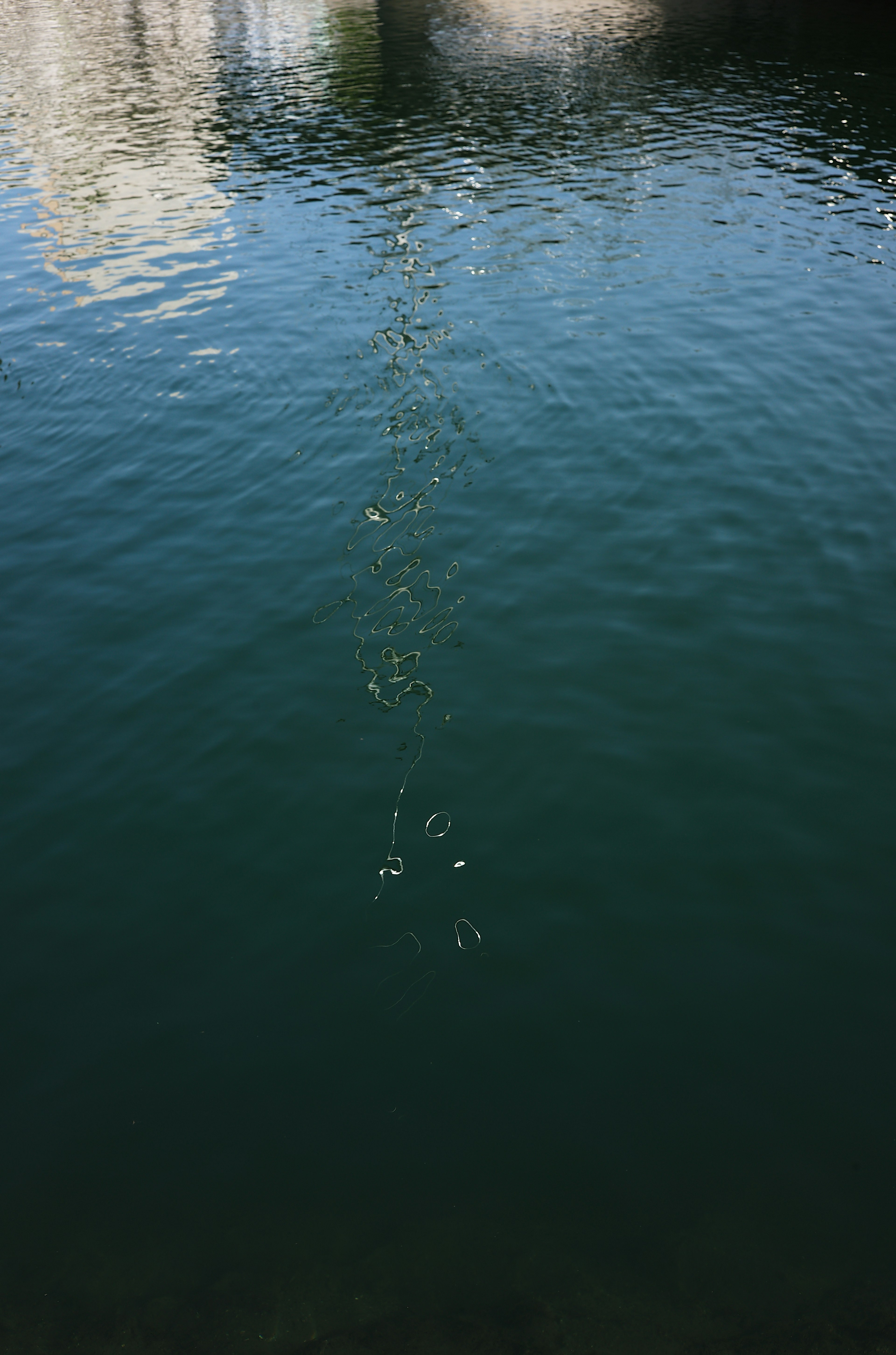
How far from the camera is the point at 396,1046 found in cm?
1101

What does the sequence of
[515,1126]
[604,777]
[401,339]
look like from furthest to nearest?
1. [401,339]
2. [604,777]
3. [515,1126]

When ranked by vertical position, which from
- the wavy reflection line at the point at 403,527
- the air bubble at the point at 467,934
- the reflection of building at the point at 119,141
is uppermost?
the reflection of building at the point at 119,141

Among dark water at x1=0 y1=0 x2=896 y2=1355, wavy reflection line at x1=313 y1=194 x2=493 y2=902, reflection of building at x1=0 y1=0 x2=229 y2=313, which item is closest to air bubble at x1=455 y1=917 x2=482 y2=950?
dark water at x1=0 y1=0 x2=896 y2=1355

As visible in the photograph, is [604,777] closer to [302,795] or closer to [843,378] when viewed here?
[302,795]

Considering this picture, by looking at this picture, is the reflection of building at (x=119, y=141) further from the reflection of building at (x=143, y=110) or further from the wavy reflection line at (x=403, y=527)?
the wavy reflection line at (x=403, y=527)

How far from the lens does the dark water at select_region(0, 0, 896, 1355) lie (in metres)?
9.27

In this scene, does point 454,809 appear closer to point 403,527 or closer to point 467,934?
point 467,934

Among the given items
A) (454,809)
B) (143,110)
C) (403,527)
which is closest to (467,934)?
(454,809)

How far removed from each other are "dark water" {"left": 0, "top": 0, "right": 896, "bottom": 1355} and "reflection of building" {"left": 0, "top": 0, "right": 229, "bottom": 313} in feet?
16.3

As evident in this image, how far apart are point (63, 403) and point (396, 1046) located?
22.5m

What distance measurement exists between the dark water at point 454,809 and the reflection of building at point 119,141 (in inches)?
195

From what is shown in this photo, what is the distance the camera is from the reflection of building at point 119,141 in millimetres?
38938

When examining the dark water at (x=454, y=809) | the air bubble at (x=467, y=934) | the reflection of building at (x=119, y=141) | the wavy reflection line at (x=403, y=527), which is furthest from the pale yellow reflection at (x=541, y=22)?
the air bubble at (x=467, y=934)

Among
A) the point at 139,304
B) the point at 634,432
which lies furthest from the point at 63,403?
the point at 634,432
